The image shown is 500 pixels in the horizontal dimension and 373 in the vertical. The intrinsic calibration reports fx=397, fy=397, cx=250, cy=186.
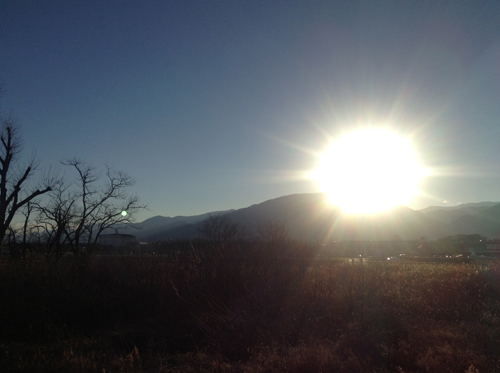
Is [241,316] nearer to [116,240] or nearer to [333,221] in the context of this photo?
[116,240]

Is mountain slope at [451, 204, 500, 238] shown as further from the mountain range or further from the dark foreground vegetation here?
the dark foreground vegetation

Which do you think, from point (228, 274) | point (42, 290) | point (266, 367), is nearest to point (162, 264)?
point (228, 274)

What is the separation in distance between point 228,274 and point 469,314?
6.86 m

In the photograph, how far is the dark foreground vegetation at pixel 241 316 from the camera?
268 inches

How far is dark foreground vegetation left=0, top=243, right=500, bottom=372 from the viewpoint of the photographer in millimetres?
6812

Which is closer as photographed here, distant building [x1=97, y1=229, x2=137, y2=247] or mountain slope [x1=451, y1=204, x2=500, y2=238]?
distant building [x1=97, y1=229, x2=137, y2=247]

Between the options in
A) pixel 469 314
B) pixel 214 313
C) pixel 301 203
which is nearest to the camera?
pixel 214 313

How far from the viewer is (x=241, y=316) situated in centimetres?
998

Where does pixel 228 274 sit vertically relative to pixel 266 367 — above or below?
above

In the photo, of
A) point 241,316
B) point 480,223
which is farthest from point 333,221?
point 241,316

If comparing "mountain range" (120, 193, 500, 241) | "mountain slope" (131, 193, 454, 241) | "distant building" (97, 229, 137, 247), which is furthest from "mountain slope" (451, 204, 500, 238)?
"distant building" (97, 229, 137, 247)

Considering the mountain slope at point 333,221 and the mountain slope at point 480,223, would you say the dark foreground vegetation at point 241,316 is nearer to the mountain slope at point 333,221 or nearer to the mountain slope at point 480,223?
the mountain slope at point 333,221

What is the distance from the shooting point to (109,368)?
6461 millimetres

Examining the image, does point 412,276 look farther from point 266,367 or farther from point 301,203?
point 301,203
